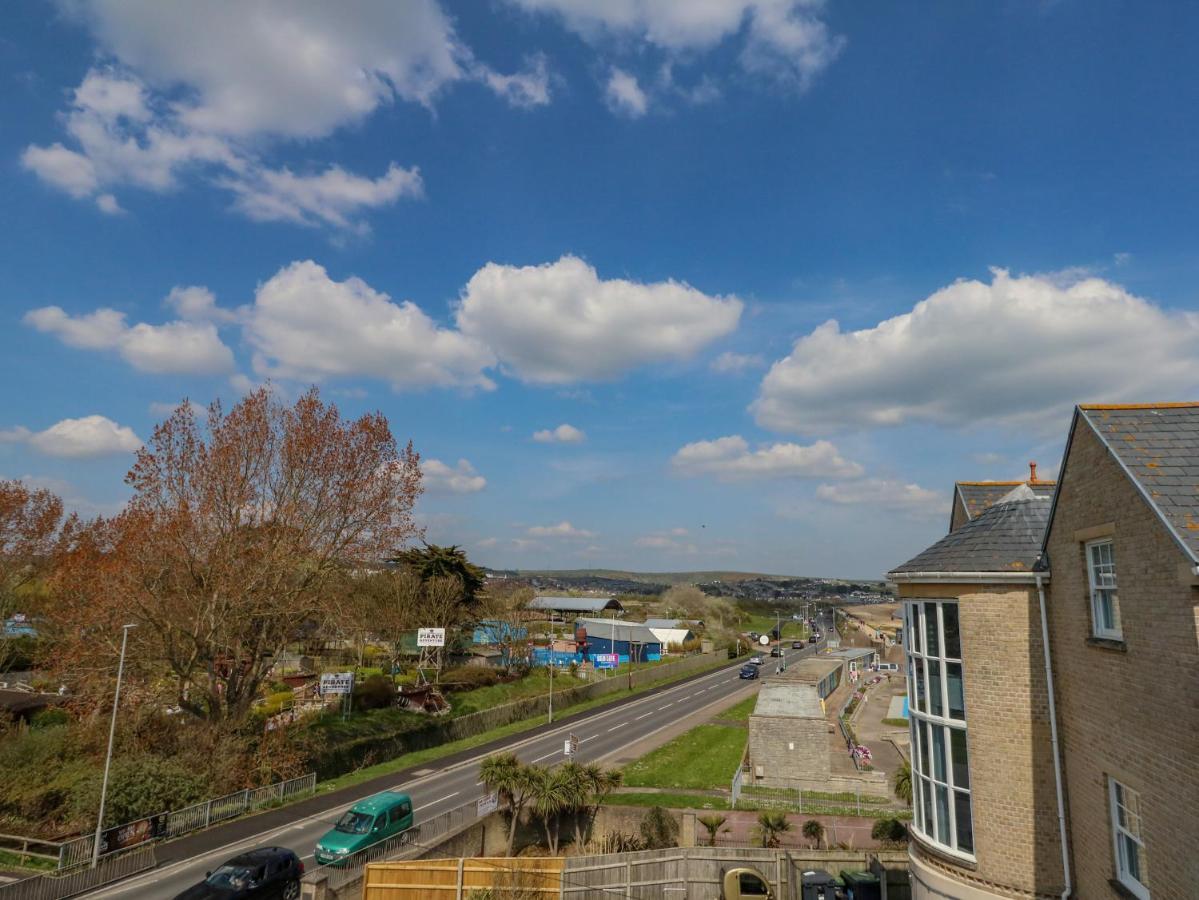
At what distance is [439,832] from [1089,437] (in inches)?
948

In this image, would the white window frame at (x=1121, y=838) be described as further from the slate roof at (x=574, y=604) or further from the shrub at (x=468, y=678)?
the slate roof at (x=574, y=604)

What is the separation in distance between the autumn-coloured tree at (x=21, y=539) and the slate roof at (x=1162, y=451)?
54762 mm

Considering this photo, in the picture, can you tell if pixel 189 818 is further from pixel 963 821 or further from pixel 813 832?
pixel 963 821

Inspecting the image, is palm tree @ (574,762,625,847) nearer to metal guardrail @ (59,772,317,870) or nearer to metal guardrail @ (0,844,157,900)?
metal guardrail @ (59,772,317,870)

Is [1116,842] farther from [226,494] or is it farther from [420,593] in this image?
[420,593]

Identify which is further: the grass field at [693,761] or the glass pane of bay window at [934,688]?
the grass field at [693,761]

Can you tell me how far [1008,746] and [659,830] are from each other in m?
17.4

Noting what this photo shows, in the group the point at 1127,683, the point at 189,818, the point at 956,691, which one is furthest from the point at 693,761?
the point at 1127,683

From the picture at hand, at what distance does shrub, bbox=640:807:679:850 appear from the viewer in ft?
87.9

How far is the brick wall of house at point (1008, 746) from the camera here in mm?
13055

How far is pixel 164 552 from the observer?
3031cm

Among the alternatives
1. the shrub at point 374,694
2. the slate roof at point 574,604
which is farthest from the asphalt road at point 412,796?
the slate roof at point 574,604

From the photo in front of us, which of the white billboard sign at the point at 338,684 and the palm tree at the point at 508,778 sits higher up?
the white billboard sign at the point at 338,684

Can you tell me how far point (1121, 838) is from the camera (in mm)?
11180
